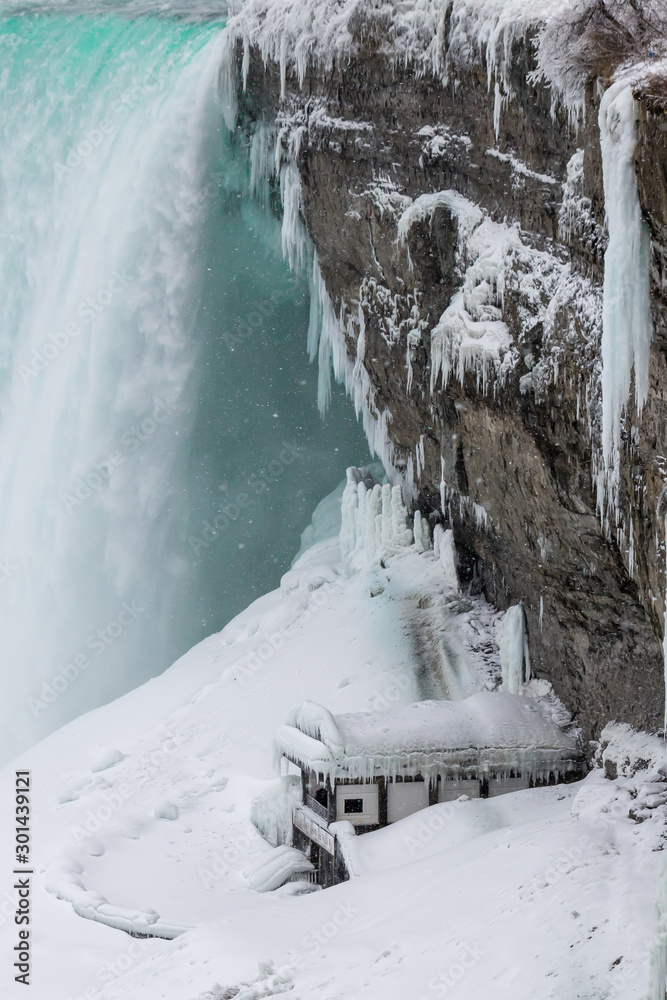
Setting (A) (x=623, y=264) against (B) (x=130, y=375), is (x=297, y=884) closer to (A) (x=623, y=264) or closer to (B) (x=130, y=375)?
(A) (x=623, y=264)

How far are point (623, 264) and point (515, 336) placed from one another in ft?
14.1

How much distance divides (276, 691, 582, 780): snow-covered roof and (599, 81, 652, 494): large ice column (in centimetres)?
658

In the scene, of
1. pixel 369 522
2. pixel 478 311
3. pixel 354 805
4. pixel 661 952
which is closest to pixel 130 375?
pixel 369 522

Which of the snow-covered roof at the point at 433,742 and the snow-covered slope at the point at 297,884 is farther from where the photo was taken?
the snow-covered roof at the point at 433,742

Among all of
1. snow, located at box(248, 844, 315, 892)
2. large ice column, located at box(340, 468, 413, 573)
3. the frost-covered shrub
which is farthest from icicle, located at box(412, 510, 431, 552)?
the frost-covered shrub

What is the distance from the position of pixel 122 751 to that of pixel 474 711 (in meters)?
8.74

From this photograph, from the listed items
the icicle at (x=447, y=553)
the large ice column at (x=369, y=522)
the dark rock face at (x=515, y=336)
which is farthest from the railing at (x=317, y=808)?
the large ice column at (x=369, y=522)

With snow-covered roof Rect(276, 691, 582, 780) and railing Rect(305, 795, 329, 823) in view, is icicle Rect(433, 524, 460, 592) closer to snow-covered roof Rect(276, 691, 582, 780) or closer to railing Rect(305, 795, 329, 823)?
snow-covered roof Rect(276, 691, 582, 780)

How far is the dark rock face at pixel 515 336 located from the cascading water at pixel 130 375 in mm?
7062

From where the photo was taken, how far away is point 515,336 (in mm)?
15195

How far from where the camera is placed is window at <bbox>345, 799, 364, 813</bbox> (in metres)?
16.1

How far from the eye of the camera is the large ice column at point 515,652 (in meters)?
18.8

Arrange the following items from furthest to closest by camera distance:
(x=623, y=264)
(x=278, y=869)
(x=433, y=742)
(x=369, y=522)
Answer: (x=369, y=522) → (x=433, y=742) → (x=278, y=869) → (x=623, y=264)

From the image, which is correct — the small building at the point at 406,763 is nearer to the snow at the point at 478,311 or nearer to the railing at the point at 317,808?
the railing at the point at 317,808
